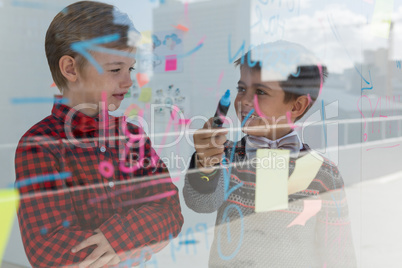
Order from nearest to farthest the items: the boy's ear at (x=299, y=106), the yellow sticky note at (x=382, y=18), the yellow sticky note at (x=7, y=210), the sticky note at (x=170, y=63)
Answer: the yellow sticky note at (x=7, y=210)
the sticky note at (x=170, y=63)
the boy's ear at (x=299, y=106)
the yellow sticky note at (x=382, y=18)

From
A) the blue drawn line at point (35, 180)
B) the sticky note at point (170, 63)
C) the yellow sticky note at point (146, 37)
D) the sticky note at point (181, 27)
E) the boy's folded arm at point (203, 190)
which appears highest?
the sticky note at point (181, 27)

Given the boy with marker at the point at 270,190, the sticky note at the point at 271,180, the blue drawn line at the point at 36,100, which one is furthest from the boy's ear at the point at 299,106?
the blue drawn line at the point at 36,100

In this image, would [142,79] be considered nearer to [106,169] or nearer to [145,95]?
[145,95]

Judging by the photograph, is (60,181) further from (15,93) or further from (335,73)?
(335,73)

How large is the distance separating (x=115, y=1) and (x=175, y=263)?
2.27 ft

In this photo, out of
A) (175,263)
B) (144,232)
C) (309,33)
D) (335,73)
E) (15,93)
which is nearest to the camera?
(15,93)

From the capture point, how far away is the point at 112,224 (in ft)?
3.06

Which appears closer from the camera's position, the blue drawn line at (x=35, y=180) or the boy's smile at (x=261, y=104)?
the blue drawn line at (x=35, y=180)

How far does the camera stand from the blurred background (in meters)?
0.87

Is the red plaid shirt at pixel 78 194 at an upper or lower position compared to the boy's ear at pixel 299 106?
lower

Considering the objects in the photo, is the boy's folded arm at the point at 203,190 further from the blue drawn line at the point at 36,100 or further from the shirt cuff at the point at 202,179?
the blue drawn line at the point at 36,100

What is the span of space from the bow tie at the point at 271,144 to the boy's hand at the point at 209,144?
0.35ft

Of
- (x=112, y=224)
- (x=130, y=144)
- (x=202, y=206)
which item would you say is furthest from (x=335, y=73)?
(x=112, y=224)

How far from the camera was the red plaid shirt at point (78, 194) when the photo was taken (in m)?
0.85
